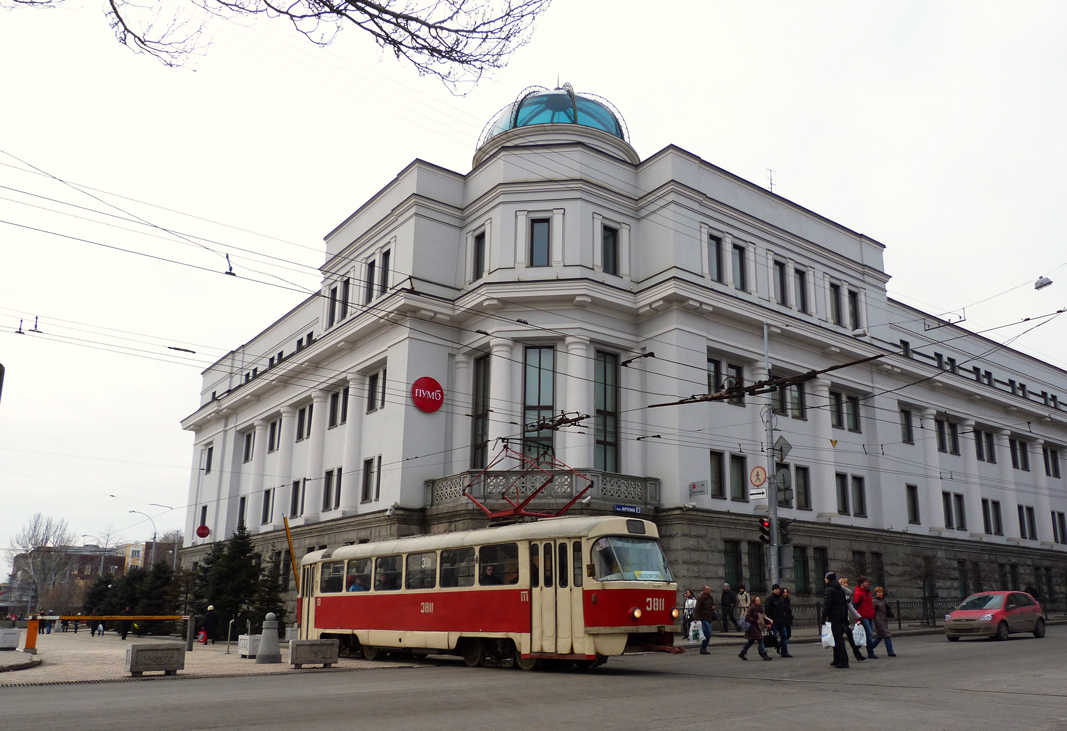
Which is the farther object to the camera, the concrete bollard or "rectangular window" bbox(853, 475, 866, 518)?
"rectangular window" bbox(853, 475, 866, 518)

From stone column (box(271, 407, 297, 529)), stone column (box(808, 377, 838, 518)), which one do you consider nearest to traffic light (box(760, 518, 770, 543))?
stone column (box(808, 377, 838, 518))

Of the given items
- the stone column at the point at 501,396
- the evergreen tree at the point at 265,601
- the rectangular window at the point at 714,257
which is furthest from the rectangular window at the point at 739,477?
the evergreen tree at the point at 265,601

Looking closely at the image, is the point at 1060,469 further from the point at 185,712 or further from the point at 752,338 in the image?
the point at 185,712

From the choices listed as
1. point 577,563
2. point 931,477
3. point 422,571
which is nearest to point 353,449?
point 422,571

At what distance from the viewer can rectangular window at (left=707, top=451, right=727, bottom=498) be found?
111 feet

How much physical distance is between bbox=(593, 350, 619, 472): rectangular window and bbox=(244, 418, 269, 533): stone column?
22944 mm

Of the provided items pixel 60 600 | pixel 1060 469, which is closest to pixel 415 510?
pixel 1060 469

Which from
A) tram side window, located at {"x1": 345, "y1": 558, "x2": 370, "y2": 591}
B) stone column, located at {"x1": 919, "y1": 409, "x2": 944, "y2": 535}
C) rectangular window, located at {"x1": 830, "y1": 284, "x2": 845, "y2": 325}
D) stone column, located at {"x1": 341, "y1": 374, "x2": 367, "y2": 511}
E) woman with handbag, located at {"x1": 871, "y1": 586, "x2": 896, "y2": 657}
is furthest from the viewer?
stone column, located at {"x1": 919, "y1": 409, "x2": 944, "y2": 535}

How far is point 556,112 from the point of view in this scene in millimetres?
38969

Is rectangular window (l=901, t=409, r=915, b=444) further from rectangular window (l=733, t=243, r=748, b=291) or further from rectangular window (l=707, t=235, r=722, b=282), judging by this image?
rectangular window (l=707, t=235, r=722, b=282)

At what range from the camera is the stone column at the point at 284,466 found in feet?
146

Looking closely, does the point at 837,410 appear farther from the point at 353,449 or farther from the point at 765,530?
the point at 353,449

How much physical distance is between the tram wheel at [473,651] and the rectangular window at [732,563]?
16117 mm

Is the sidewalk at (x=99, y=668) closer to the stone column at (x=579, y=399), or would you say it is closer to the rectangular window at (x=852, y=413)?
the stone column at (x=579, y=399)
